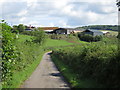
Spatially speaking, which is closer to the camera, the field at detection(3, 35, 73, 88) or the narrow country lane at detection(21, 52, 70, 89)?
the narrow country lane at detection(21, 52, 70, 89)

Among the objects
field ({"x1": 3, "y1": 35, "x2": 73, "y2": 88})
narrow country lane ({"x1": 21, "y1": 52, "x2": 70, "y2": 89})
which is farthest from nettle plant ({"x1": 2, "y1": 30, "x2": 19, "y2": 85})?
narrow country lane ({"x1": 21, "y1": 52, "x2": 70, "y2": 89})

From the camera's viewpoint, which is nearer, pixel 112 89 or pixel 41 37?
pixel 112 89

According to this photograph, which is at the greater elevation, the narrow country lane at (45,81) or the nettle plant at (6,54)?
the nettle plant at (6,54)

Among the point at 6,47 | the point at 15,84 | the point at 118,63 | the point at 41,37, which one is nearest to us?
the point at 118,63

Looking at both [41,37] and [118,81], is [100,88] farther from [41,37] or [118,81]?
[41,37]

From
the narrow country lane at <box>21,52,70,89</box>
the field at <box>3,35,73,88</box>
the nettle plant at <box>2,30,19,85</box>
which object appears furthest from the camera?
the field at <box>3,35,73,88</box>

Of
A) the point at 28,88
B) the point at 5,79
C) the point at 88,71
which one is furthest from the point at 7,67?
the point at 88,71

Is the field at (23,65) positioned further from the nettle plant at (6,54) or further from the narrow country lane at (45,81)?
the nettle plant at (6,54)

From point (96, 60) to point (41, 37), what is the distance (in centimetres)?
5787

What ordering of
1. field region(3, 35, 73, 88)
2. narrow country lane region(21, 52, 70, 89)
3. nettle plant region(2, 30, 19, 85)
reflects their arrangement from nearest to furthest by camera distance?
nettle plant region(2, 30, 19, 85) → narrow country lane region(21, 52, 70, 89) → field region(3, 35, 73, 88)

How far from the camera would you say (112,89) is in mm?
9789

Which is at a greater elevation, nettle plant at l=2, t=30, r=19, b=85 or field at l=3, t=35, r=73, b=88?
nettle plant at l=2, t=30, r=19, b=85

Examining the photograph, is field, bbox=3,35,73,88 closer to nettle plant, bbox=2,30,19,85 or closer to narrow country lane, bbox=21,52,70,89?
narrow country lane, bbox=21,52,70,89

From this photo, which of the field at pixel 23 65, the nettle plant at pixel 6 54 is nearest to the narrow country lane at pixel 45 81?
the field at pixel 23 65
